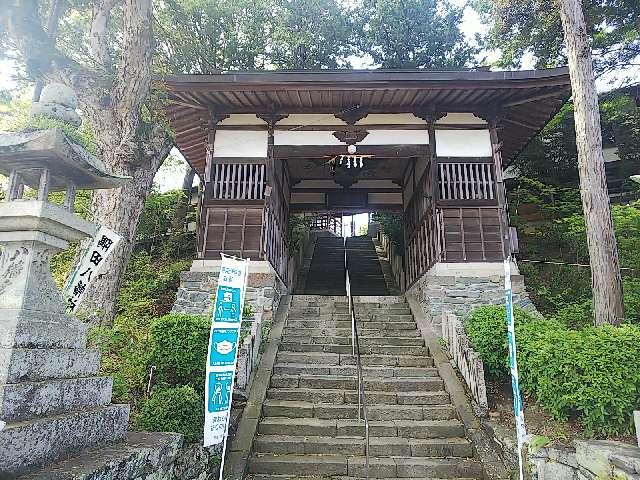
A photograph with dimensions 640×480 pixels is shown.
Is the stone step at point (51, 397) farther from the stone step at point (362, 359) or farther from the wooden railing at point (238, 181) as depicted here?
the wooden railing at point (238, 181)

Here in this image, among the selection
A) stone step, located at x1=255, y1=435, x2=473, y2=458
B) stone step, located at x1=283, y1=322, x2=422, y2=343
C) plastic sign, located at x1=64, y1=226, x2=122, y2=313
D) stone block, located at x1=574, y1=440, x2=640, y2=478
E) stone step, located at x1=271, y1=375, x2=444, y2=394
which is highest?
plastic sign, located at x1=64, y1=226, x2=122, y2=313

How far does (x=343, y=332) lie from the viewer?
28.5ft

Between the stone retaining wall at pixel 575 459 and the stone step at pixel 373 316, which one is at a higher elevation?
the stone step at pixel 373 316

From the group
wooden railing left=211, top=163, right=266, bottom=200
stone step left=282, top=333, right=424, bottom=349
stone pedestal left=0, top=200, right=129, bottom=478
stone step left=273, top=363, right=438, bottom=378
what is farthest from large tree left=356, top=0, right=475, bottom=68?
stone pedestal left=0, top=200, right=129, bottom=478

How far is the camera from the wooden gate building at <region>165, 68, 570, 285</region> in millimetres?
9289

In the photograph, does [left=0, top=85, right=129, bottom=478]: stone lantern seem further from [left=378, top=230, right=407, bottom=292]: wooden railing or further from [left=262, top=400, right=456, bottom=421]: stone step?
[left=378, top=230, right=407, bottom=292]: wooden railing

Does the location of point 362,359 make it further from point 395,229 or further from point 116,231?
point 395,229

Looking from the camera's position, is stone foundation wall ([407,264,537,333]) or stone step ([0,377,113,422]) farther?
stone foundation wall ([407,264,537,333])

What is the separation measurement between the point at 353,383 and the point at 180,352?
104 inches

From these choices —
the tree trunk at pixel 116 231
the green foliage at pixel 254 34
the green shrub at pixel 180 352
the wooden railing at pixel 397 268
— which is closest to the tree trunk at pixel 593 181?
the green shrub at pixel 180 352

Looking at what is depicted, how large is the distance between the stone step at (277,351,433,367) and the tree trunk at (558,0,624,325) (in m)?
2.72

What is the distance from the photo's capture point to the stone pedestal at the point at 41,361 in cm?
288

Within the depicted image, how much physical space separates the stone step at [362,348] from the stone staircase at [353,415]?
0.02m

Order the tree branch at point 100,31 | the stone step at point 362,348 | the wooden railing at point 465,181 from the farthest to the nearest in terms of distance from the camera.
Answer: the wooden railing at point 465,181
the tree branch at point 100,31
the stone step at point 362,348
